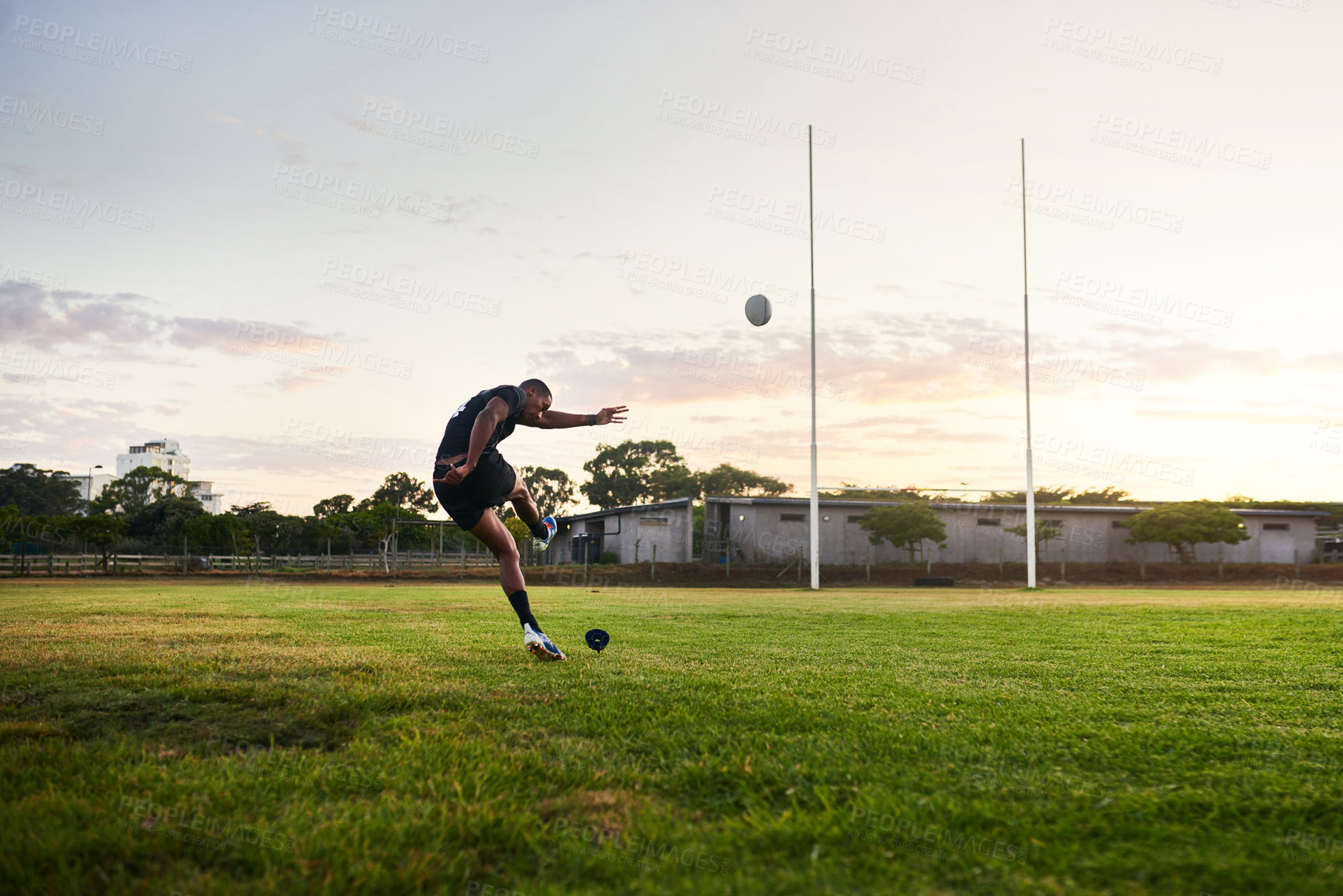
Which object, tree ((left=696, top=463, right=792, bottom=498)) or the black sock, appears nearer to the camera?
the black sock

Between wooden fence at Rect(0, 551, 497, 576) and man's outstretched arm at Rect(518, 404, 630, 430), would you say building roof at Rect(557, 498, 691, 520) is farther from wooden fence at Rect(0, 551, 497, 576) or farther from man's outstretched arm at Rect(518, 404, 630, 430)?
man's outstretched arm at Rect(518, 404, 630, 430)

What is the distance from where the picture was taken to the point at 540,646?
5672 millimetres

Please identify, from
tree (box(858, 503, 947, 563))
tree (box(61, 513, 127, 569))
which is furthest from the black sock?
tree (box(858, 503, 947, 563))

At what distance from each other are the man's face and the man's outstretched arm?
0.05 m

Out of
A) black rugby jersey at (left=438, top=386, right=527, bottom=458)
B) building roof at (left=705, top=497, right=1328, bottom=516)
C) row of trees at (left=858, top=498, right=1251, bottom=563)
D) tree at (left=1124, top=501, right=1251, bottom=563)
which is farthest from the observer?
building roof at (left=705, top=497, right=1328, bottom=516)

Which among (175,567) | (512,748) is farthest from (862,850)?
(175,567)

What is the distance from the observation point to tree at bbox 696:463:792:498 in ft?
253

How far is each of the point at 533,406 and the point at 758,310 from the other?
22144 mm

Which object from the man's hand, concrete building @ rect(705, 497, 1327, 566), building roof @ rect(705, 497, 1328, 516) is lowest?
concrete building @ rect(705, 497, 1327, 566)

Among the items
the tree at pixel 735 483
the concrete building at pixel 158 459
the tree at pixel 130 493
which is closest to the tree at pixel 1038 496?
the tree at pixel 735 483

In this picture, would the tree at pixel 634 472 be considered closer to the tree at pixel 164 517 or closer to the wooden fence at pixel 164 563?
the wooden fence at pixel 164 563

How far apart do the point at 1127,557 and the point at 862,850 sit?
5413 cm

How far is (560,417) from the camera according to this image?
623cm

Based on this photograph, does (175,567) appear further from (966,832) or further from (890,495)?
(966,832)
